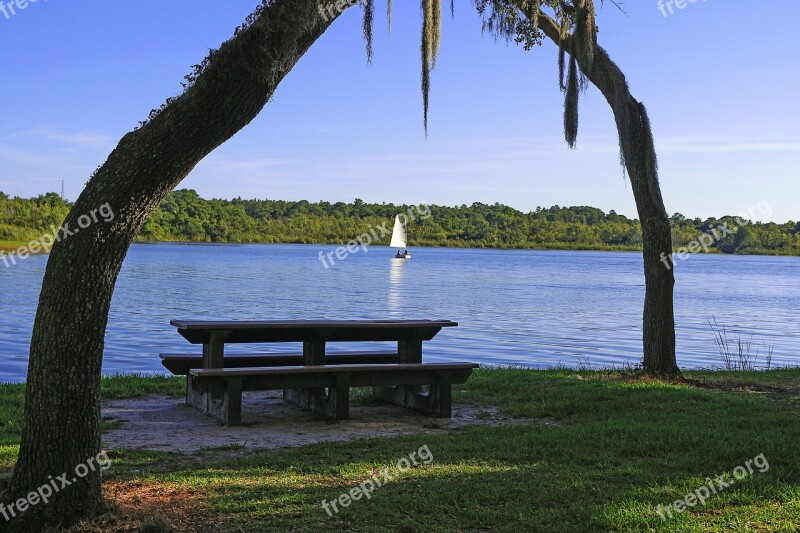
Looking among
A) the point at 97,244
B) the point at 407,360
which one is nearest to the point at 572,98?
the point at 407,360

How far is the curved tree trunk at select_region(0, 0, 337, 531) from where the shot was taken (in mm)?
4293

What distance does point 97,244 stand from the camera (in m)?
4.29

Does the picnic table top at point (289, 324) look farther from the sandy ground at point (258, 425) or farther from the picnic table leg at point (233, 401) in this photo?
the sandy ground at point (258, 425)

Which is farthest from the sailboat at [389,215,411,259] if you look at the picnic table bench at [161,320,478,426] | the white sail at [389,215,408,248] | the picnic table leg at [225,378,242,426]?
the picnic table leg at [225,378,242,426]

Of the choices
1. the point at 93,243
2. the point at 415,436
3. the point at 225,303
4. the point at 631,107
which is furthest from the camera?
the point at 225,303

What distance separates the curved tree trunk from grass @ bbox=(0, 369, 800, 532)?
1.35ft

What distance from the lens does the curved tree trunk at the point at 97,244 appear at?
429cm

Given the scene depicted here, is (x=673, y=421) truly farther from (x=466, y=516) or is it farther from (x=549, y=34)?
(x=549, y=34)

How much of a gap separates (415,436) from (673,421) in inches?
95.1

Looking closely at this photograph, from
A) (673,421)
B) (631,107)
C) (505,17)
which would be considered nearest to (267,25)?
(673,421)

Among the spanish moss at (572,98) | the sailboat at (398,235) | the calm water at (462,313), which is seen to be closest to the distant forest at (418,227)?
the sailboat at (398,235)

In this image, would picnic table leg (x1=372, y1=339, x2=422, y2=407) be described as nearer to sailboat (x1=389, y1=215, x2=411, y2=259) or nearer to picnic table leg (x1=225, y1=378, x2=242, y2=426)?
picnic table leg (x1=225, y1=378, x2=242, y2=426)

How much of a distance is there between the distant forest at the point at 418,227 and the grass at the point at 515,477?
10346 centimetres

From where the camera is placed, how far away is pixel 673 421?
7.62m
